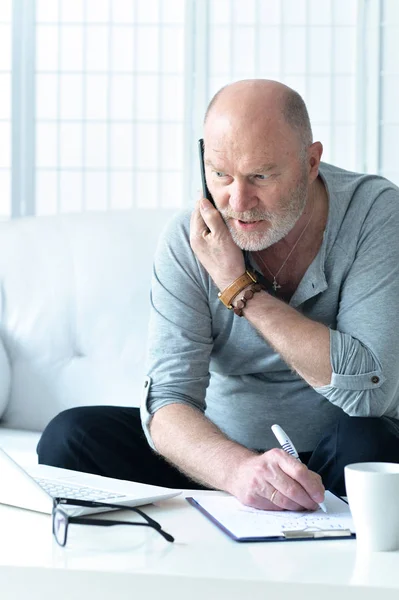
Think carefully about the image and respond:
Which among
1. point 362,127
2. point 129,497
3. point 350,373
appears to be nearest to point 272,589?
point 129,497

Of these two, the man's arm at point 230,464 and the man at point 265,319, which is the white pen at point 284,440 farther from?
the man at point 265,319

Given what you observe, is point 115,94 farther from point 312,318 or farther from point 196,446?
point 196,446

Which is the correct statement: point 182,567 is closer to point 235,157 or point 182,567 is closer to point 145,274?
point 235,157

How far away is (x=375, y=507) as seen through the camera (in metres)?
0.90

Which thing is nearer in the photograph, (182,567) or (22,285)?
(182,567)

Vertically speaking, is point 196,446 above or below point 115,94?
below

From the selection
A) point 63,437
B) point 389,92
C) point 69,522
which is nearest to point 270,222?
point 63,437

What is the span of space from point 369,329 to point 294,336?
0.12 m

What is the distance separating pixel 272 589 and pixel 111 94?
296 cm

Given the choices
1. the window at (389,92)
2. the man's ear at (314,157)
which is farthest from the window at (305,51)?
the man's ear at (314,157)

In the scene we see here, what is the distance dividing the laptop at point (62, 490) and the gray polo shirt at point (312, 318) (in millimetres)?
357

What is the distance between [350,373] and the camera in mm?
1424

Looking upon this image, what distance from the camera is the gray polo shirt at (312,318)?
1.44 meters

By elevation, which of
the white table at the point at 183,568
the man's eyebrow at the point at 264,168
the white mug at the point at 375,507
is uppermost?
the man's eyebrow at the point at 264,168
